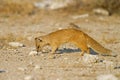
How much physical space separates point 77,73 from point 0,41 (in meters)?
4.07

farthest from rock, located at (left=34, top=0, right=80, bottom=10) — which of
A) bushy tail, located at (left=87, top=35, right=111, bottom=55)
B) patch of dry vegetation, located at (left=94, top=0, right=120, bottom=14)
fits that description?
bushy tail, located at (left=87, top=35, right=111, bottom=55)

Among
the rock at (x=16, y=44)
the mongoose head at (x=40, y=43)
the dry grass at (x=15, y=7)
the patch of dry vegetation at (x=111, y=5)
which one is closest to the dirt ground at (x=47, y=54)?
the rock at (x=16, y=44)

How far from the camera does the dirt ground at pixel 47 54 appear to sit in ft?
28.1

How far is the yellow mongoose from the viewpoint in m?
10.2

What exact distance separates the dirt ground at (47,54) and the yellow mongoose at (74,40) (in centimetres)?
20

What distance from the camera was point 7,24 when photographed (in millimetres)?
15781

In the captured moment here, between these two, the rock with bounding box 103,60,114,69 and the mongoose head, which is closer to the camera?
the rock with bounding box 103,60,114,69

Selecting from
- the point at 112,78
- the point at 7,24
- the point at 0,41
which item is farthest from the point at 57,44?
the point at 7,24

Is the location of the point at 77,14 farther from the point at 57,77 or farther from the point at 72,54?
the point at 57,77

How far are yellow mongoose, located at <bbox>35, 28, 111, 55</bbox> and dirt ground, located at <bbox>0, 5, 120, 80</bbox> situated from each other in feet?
0.66

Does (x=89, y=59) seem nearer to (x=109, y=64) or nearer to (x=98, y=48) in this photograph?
(x=109, y=64)

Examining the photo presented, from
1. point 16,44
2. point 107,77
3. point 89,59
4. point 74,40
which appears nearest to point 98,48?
point 74,40

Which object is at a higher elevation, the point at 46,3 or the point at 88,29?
the point at 46,3

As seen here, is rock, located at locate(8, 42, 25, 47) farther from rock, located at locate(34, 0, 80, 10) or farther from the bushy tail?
rock, located at locate(34, 0, 80, 10)
